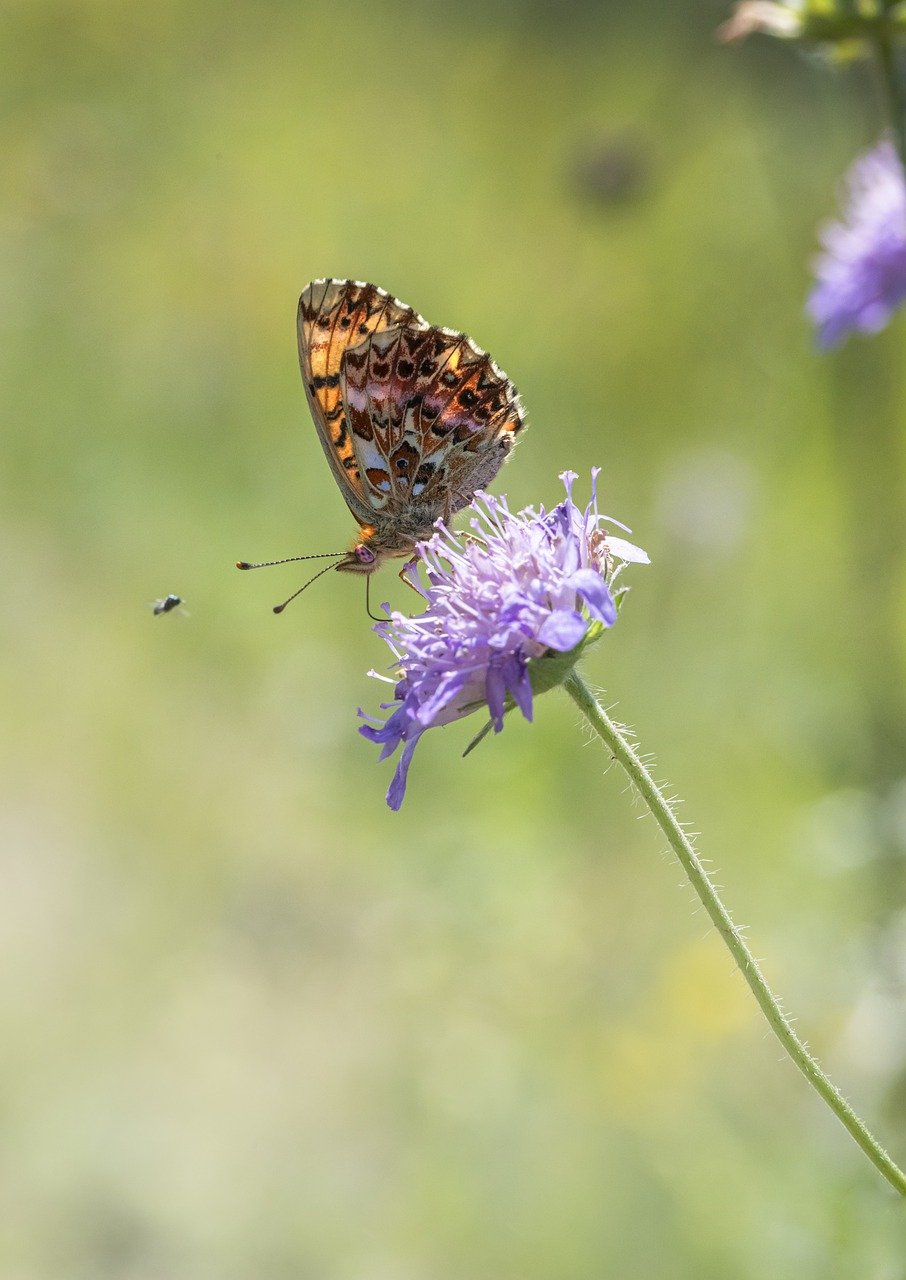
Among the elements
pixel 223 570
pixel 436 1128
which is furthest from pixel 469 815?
pixel 223 570

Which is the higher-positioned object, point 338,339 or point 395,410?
point 338,339

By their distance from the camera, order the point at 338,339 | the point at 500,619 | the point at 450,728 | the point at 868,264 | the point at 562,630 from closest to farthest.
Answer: the point at 562,630, the point at 500,619, the point at 338,339, the point at 868,264, the point at 450,728

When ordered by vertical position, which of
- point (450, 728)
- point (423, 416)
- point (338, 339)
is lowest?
point (450, 728)

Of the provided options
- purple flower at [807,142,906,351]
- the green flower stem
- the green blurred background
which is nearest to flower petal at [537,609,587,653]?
the green flower stem

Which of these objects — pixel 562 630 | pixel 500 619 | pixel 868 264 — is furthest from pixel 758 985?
pixel 868 264

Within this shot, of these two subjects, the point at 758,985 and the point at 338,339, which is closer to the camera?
the point at 758,985

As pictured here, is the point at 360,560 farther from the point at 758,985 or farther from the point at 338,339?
the point at 758,985

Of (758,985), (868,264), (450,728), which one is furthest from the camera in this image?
(450,728)
